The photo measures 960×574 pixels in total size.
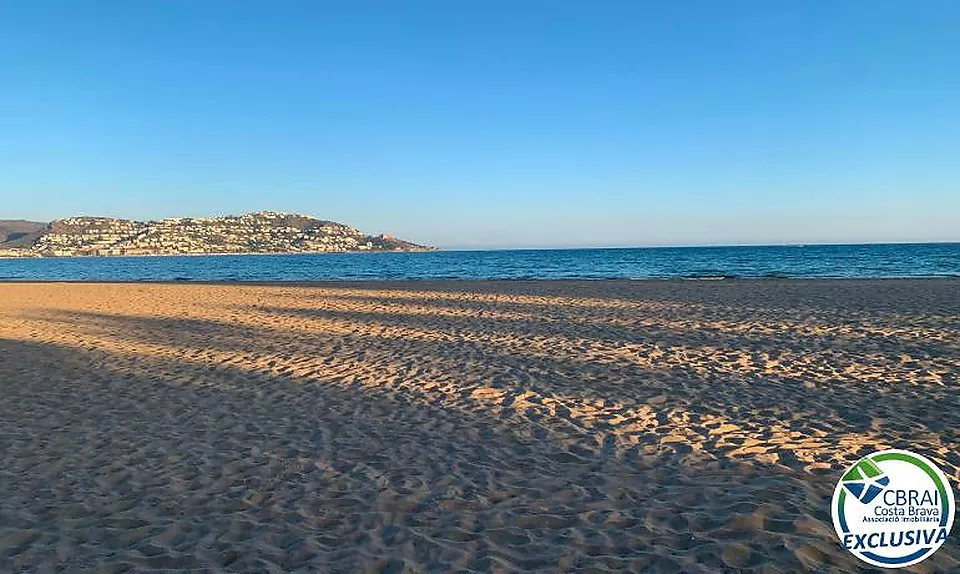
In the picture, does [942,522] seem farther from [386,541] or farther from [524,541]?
[386,541]

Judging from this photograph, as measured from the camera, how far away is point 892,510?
4.28 metres

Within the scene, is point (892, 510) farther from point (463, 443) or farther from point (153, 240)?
point (153, 240)

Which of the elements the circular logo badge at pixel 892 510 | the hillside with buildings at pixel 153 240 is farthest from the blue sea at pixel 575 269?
the hillside with buildings at pixel 153 240

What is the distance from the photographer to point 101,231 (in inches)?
7259

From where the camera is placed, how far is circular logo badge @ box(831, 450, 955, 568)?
390 centimetres

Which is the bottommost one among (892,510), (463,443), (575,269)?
(463,443)

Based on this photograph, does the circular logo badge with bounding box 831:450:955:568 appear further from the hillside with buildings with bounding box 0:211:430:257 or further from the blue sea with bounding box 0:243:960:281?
the hillside with buildings with bounding box 0:211:430:257

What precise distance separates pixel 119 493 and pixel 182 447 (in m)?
1.18

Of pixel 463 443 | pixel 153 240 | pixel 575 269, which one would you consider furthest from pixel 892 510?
pixel 153 240

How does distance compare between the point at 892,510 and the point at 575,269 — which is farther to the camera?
the point at 575,269

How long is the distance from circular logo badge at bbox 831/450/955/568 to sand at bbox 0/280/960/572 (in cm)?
14

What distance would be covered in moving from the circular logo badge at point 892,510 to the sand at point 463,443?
138mm

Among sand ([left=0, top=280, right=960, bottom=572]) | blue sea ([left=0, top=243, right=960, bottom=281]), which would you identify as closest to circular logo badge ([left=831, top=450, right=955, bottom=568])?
sand ([left=0, top=280, right=960, bottom=572])

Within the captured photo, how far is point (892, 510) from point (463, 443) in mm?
3887
